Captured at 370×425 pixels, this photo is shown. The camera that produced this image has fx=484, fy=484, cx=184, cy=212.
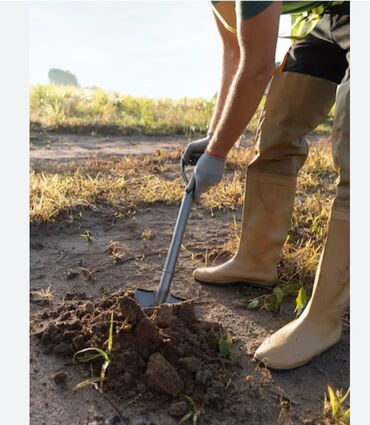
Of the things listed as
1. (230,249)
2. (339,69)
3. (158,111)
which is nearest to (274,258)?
(230,249)

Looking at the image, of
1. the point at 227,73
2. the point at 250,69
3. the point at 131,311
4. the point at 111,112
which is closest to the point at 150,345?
the point at 131,311

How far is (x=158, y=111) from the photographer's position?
26.9ft

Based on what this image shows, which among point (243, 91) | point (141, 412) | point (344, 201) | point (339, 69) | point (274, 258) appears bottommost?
point (141, 412)

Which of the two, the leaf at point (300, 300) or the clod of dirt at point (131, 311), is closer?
the clod of dirt at point (131, 311)

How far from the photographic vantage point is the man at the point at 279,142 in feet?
6.05

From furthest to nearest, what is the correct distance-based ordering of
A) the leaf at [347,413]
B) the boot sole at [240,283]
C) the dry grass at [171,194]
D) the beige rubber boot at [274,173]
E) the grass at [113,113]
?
the grass at [113,113] → the dry grass at [171,194] → the boot sole at [240,283] → the beige rubber boot at [274,173] → the leaf at [347,413]

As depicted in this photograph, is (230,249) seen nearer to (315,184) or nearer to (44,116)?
A: (315,184)

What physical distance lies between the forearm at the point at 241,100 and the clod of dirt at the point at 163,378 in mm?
945

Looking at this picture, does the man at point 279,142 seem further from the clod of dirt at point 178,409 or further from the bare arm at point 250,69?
the clod of dirt at point 178,409

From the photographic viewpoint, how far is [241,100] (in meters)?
1.92

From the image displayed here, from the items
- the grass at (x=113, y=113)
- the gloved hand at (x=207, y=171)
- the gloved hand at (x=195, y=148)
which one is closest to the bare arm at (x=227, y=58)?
the gloved hand at (x=195, y=148)

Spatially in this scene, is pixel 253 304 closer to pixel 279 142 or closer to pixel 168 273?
pixel 168 273

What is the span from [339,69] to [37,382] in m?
1.89

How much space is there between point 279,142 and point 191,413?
1342 mm
